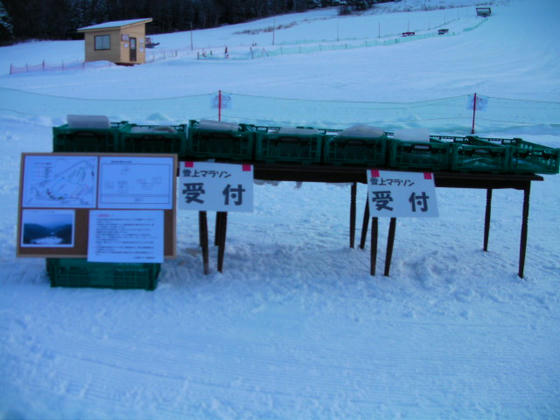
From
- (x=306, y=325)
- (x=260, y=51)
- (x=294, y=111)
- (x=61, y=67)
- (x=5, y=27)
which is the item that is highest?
(x=5, y=27)

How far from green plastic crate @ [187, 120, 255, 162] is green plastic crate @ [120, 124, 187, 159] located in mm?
88

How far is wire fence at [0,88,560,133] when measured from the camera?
15594 mm

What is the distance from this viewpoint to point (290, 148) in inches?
211

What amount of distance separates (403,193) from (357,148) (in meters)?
0.64

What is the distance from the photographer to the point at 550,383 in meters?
3.88

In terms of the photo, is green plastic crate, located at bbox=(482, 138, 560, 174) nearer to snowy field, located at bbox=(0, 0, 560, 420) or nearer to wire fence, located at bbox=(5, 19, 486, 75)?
snowy field, located at bbox=(0, 0, 560, 420)

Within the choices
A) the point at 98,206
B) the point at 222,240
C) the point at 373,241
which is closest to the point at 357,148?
the point at 373,241

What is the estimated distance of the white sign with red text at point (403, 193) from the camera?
17.9 ft

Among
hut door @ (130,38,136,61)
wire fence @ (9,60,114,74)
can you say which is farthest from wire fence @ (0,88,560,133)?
hut door @ (130,38,136,61)

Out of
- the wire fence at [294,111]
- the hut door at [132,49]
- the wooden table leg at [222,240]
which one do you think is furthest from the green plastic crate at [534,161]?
the hut door at [132,49]

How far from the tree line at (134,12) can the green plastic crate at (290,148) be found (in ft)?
169

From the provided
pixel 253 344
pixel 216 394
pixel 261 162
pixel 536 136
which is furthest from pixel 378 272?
pixel 536 136

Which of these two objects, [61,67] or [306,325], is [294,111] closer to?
[306,325]

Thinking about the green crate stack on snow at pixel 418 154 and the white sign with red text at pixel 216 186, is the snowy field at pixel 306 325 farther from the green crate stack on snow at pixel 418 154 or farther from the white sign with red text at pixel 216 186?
the green crate stack on snow at pixel 418 154
